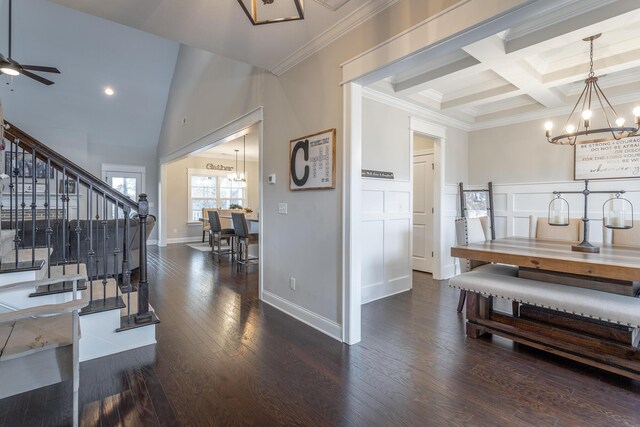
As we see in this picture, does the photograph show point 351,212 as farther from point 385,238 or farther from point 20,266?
point 20,266

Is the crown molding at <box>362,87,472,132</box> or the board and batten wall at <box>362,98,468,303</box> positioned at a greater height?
the crown molding at <box>362,87,472,132</box>

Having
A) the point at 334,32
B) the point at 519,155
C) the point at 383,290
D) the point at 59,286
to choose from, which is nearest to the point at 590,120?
the point at 519,155

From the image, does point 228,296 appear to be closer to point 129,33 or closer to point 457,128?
point 457,128

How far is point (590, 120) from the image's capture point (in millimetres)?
4004

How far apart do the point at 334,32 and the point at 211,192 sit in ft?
25.2

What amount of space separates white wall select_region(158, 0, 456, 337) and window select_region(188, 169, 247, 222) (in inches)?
207

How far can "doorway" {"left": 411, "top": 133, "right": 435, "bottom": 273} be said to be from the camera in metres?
4.88

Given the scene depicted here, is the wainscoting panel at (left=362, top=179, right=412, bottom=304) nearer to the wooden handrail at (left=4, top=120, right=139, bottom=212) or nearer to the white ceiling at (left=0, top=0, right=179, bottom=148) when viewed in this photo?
the wooden handrail at (left=4, top=120, right=139, bottom=212)

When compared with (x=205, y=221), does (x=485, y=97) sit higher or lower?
higher

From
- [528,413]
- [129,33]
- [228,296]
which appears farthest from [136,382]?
[129,33]

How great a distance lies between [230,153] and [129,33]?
3.63 meters

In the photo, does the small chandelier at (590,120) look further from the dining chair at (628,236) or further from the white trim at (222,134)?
the white trim at (222,134)

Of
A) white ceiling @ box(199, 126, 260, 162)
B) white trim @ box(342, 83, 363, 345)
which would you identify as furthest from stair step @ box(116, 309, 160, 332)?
white ceiling @ box(199, 126, 260, 162)

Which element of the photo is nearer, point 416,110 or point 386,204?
point 386,204
